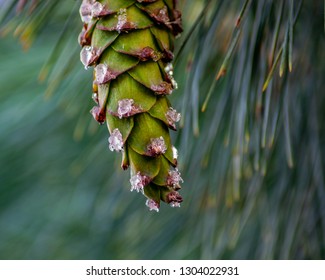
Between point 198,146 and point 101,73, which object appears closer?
point 101,73

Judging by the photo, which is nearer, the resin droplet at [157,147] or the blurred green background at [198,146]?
the resin droplet at [157,147]

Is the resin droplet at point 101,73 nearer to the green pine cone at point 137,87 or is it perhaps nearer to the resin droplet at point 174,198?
the green pine cone at point 137,87

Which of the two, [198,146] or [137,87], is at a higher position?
[137,87]

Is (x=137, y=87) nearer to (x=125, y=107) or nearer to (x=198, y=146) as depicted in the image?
(x=125, y=107)

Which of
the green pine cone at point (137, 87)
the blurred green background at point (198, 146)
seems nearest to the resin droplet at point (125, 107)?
the green pine cone at point (137, 87)

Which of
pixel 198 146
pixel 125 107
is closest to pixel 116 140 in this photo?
pixel 125 107

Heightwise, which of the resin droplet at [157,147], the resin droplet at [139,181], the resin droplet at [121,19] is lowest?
the resin droplet at [139,181]

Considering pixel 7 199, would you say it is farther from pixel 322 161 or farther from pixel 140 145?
pixel 140 145

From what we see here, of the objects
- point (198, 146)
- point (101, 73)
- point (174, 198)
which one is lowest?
point (198, 146)
